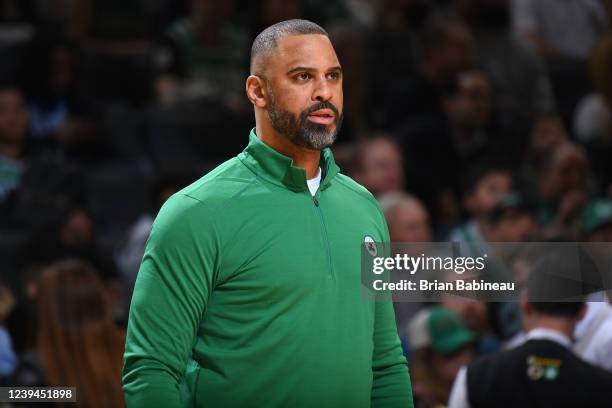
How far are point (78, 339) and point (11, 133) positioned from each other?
2.64 m

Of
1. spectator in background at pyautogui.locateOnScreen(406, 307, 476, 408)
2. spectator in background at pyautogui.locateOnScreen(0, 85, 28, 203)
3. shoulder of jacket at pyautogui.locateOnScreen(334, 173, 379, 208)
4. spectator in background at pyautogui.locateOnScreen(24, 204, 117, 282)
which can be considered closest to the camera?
shoulder of jacket at pyautogui.locateOnScreen(334, 173, 379, 208)

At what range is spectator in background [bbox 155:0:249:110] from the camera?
819cm

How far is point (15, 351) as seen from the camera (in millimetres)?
5422

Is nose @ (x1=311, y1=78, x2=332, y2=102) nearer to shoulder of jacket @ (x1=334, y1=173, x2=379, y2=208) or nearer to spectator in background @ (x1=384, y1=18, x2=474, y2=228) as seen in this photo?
shoulder of jacket @ (x1=334, y1=173, x2=379, y2=208)

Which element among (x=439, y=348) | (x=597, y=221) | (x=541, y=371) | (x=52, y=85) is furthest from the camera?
(x=52, y=85)

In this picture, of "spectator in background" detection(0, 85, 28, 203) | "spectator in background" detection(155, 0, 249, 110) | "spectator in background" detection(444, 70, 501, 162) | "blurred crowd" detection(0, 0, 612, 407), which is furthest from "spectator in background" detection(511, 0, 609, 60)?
"spectator in background" detection(0, 85, 28, 203)

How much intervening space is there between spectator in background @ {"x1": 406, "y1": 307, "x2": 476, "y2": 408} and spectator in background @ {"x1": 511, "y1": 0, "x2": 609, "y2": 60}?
14.7ft

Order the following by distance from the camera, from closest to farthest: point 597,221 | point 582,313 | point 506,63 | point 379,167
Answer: point 582,313, point 597,221, point 379,167, point 506,63

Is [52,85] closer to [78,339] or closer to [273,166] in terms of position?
[78,339]

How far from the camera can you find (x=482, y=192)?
7234 mm

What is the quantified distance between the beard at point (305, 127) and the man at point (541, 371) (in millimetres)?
1304

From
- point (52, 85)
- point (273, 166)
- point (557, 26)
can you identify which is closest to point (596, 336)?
point (273, 166)

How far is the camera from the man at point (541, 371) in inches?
157

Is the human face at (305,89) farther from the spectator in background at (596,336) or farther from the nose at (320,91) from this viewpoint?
the spectator in background at (596,336)
